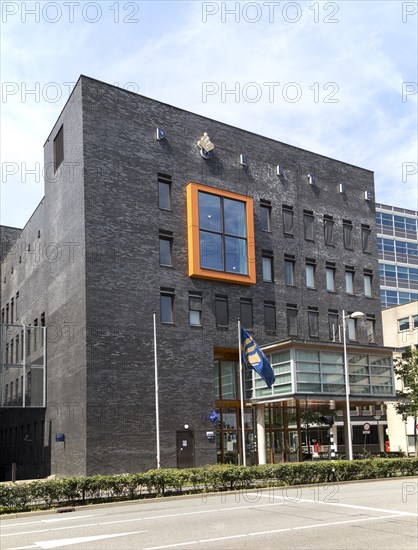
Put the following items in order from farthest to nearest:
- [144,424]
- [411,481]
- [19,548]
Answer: [144,424] < [411,481] < [19,548]

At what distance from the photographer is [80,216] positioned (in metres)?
34.5

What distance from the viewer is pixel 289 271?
42.2 metres

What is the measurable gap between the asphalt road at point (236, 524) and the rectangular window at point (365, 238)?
26.2 m

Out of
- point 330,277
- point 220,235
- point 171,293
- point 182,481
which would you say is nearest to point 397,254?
point 330,277

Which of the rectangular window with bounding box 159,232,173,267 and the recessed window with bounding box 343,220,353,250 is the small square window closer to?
the recessed window with bounding box 343,220,353,250

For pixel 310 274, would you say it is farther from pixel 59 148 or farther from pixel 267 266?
pixel 59 148

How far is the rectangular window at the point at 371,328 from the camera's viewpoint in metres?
45.3

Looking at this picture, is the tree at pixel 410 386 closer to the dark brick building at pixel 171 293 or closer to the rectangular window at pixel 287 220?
the dark brick building at pixel 171 293

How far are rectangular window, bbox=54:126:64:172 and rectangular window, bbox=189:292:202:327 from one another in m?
11.2

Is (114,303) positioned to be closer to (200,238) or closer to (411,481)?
(200,238)

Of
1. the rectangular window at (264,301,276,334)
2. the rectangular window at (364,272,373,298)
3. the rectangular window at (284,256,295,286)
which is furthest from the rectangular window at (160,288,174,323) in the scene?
the rectangular window at (364,272,373,298)

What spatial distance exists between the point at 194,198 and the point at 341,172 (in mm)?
14108

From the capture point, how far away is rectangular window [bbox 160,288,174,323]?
117ft

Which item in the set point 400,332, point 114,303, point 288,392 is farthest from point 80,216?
point 400,332
